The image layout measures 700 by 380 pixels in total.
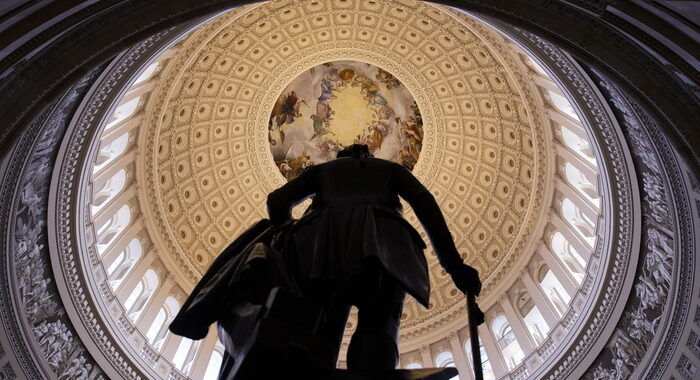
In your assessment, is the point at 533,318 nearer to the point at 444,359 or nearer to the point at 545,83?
the point at 444,359

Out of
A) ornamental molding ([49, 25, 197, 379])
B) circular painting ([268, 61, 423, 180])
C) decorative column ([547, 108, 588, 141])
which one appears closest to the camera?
ornamental molding ([49, 25, 197, 379])

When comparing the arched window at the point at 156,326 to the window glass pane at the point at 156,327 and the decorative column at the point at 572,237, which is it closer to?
the window glass pane at the point at 156,327

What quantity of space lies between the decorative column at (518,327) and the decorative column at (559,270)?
2.12 meters

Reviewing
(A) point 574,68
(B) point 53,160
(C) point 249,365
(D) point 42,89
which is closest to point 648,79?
(A) point 574,68

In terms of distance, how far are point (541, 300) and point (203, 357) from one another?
37.3 feet

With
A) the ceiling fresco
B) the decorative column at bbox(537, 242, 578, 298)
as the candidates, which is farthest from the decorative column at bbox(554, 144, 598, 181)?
the decorative column at bbox(537, 242, 578, 298)

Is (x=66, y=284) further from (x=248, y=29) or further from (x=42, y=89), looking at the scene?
(x=248, y=29)

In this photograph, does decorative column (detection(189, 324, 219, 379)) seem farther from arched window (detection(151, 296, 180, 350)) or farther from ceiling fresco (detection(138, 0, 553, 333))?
ceiling fresco (detection(138, 0, 553, 333))

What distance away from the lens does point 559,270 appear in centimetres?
1816

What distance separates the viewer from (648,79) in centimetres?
716

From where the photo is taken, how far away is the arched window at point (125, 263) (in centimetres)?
1734

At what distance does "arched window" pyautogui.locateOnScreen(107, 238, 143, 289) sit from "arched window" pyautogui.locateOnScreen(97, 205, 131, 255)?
2.26 feet

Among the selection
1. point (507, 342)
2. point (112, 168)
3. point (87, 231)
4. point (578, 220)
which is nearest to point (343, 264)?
point (87, 231)

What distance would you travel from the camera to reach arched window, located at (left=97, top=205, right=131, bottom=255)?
17.0 m
